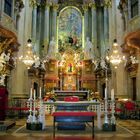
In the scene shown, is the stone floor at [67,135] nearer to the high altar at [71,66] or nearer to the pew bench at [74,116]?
the pew bench at [74,116]

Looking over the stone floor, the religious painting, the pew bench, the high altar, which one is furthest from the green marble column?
the pew bench

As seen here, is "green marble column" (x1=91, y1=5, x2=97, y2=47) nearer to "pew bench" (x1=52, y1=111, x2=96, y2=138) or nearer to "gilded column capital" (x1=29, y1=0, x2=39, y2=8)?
"gilded column capital" (x1=29, y1=0, x2=39, y2=8)

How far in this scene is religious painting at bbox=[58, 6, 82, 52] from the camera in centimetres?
2692

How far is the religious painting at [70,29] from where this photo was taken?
26.9 metres

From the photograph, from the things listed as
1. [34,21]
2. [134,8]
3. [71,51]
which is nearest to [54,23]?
[34,21]

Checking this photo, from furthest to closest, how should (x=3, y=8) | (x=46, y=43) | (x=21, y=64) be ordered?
(x=46, y=43), (x=21, y=64), (x=3, y=8)

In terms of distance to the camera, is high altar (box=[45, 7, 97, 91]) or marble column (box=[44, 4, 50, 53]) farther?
marble column (box=[44, 4, 50, 53])

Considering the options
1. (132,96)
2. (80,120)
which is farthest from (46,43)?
(80,120)

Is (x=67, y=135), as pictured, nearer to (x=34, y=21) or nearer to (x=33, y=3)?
(x=34, y=21)

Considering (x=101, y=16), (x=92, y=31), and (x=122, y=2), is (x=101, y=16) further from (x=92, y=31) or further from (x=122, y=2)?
(x=122, y=2)

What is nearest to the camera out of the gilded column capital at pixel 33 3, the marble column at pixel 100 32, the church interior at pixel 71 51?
the church interior at pixel 71 51

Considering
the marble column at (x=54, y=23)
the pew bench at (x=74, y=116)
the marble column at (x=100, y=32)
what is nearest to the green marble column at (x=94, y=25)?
the marble column at (x=100, y=32)

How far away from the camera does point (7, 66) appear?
16.1 metres

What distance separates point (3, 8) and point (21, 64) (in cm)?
616
